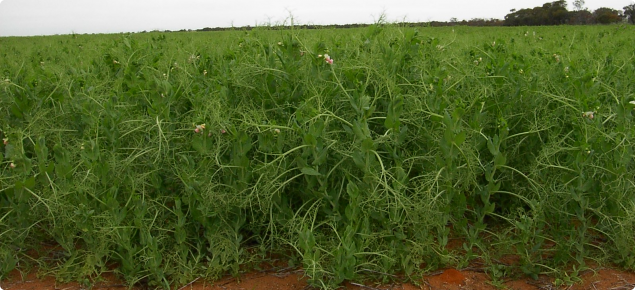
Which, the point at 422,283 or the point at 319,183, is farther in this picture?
the point at 319,183

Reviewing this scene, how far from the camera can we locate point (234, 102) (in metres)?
3.23

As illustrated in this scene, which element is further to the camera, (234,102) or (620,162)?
(234,102)

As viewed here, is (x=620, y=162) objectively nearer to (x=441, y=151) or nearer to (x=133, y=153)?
(x=441, y=151)

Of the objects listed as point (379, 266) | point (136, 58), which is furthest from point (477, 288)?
point (136, 58)

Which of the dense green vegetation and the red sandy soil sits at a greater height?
the dense green vegetation

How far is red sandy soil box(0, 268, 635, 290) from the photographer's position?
99.6 inches

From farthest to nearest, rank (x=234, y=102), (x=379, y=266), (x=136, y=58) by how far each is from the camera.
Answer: (x=136, y=58), (x=234, y=102), (x=379, y=266)

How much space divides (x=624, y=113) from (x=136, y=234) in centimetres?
304

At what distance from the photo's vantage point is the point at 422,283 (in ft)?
8.29

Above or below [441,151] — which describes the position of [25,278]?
below

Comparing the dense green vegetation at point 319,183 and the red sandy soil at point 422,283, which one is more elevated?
the dense green vegetation at point 319,183

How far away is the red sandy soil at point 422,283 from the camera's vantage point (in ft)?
8.30

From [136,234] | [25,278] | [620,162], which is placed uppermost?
[620,162]

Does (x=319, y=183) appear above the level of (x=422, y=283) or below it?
above
